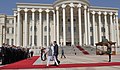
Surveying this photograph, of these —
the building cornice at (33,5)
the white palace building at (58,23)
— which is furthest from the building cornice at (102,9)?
the building cornice at (33,5)

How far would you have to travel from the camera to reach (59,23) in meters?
68.6

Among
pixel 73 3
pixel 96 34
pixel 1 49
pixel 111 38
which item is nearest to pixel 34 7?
pixel 73 3

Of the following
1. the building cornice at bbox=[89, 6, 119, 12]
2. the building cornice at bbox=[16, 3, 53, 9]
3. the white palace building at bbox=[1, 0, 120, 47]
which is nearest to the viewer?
the white palace building at bbox=[1, 0, 120, 47]

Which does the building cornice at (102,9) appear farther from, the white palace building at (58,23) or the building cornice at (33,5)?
the building cornice at (33,5)

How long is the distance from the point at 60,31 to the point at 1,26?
19271 mm

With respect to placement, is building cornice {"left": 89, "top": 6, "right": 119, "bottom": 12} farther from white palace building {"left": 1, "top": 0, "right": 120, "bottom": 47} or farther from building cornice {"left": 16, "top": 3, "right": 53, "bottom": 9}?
building cornice {"left": 16, "top": 3, "right": 53, "bottom": 9}

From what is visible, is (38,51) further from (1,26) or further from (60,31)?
(1,26)

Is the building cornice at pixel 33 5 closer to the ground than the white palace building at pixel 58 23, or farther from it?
farther from it

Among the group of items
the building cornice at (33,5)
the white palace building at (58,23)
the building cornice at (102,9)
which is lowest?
the white palace building at (58,23)

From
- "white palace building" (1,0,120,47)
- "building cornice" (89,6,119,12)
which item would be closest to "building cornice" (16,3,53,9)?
"white palace building" (1,0,120,47)

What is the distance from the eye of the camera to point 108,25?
75.1m

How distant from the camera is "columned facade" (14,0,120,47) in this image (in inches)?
2557

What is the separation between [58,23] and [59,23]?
12.4 ft

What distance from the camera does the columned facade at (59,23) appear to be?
64.9 meters
